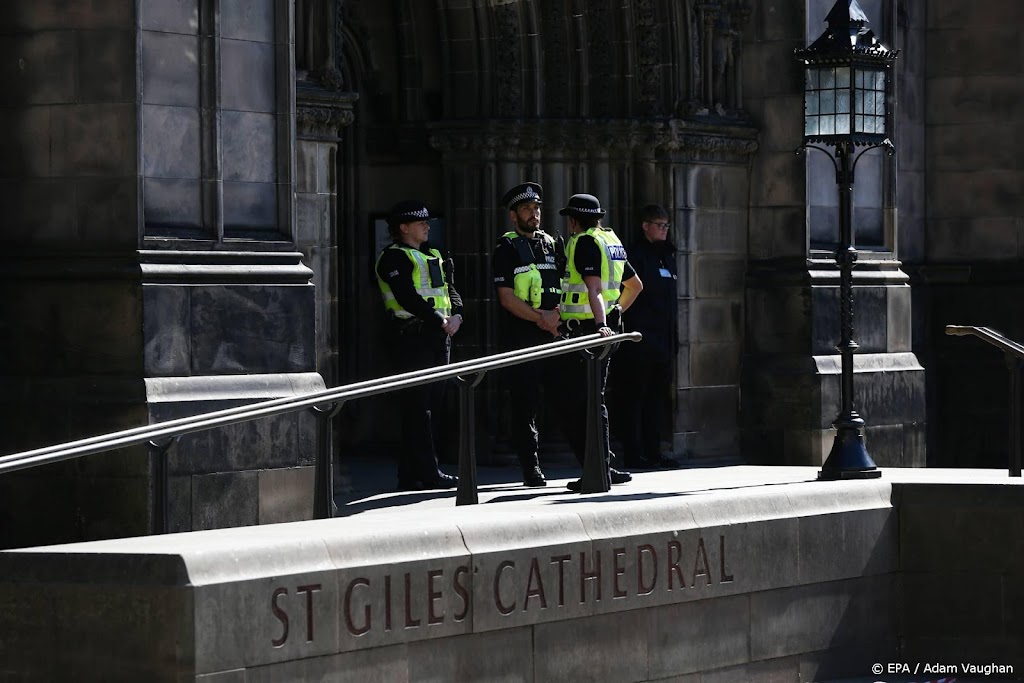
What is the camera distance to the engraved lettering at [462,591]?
9.51 meters

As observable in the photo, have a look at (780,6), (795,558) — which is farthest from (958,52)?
(795,558)

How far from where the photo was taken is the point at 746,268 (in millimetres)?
17281

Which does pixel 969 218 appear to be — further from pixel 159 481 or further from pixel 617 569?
pixel 159 481

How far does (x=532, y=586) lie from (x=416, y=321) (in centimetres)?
402

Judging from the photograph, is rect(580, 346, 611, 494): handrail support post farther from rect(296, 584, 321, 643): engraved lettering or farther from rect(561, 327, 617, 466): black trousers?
rect(296, 584, 321, 643): engraved lettering

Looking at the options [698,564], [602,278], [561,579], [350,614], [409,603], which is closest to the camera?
[350,614]

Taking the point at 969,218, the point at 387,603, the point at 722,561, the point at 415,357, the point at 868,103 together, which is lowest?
the point at 722,561

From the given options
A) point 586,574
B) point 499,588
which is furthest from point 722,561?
point 499,588

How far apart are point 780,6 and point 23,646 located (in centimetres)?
1010

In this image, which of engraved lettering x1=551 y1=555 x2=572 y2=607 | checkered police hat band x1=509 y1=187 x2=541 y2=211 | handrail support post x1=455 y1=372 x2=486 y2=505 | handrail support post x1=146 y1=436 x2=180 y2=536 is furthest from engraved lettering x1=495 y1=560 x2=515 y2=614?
checkered police hat band x1=509 y1=187 x2=541 y2=211

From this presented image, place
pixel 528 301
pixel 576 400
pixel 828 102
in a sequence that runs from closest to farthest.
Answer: pixel 576 400, pixel 828 102, pixel 528 301

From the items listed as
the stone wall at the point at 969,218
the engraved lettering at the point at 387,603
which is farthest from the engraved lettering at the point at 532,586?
the stone wall at the point at 969,218

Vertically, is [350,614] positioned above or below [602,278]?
below

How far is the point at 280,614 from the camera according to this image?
28.4 ft
